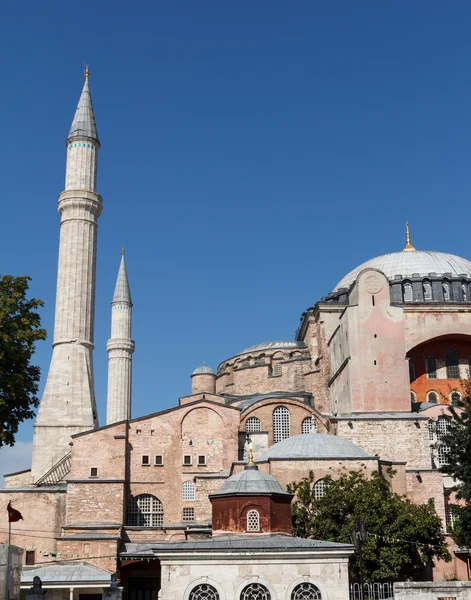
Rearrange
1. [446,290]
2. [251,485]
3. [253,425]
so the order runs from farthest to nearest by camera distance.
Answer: [446,290] < [253,425] < [251,485]

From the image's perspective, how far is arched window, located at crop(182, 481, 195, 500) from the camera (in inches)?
1256

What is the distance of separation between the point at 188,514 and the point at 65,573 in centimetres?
628

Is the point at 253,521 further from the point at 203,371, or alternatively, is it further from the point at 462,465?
the point at 203,371

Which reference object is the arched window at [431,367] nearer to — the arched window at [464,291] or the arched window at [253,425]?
the arched window at [464,291]

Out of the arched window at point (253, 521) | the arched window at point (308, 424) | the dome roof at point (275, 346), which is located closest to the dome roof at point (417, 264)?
the dome roof at point (275, 346)

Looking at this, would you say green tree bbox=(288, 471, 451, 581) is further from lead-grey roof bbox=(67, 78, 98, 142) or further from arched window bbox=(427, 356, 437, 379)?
lead-grey roof bbox=(67, 78, 98, 142)

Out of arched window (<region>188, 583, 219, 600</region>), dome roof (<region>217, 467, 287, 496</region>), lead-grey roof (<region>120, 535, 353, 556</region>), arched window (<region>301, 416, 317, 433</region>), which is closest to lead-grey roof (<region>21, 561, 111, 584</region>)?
dome roof (<region>217, 467, 287, 496</region>)

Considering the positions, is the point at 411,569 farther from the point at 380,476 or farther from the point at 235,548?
the point at 235,548

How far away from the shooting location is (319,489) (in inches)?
1156

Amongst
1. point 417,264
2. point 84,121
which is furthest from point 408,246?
point 84,121

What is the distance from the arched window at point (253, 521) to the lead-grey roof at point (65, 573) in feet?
21.3

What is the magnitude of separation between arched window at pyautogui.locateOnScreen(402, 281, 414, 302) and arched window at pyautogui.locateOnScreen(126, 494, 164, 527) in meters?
15.8

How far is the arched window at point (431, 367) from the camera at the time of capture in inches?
1492

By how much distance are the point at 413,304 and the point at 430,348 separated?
84.5 inches
